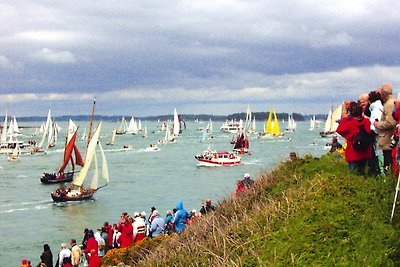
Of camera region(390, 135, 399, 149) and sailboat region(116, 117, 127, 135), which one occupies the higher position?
camera region(390, 135, 399, 149)

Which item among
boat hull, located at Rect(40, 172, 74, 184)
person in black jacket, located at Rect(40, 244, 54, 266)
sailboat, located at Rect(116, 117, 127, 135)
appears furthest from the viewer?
sailboat, located at Rect(116, 117, 127, 135)

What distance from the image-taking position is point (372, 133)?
9.44 metres

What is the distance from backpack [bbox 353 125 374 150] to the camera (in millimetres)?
9375

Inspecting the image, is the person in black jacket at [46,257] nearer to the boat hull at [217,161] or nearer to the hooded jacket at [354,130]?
the hooded jacket at [354,130]

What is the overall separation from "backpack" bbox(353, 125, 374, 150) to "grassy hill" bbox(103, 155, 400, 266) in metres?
0.56

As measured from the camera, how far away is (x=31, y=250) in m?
26.9

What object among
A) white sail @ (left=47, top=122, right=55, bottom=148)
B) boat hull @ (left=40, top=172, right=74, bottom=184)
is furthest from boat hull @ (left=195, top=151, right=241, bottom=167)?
white sail @ (left=47, top=122, right=55, bottom=148)

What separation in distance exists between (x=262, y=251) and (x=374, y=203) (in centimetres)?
192

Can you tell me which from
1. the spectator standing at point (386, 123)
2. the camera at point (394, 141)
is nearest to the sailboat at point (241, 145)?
the camera at point (394, 141)

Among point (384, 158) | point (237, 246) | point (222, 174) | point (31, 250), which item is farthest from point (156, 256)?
point (222, 174)

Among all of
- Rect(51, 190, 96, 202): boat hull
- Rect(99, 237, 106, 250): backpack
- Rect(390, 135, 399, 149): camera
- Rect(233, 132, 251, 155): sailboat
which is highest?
Rect(390, 135, 399, 149): camera

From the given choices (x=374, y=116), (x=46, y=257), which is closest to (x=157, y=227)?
(x=46, y=257)

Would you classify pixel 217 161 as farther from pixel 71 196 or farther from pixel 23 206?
pixel 23 206

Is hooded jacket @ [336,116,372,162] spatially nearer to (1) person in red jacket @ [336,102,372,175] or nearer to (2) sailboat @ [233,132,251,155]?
(1) person in red jacket @ [336,102,372,175]
